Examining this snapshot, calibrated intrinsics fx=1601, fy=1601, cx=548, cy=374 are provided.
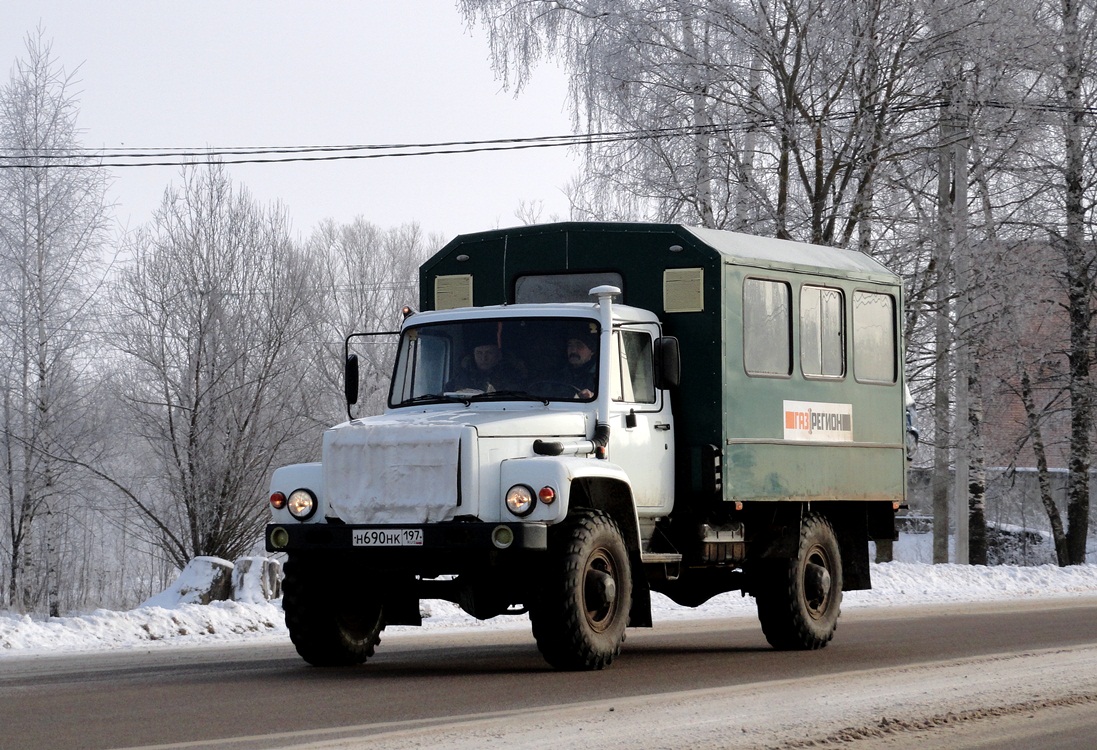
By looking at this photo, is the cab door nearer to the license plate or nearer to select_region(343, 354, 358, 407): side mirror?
the license plate

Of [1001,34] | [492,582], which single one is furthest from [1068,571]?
[492,582]

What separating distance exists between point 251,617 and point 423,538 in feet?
19.7

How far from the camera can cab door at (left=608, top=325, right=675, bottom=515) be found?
1231 cm

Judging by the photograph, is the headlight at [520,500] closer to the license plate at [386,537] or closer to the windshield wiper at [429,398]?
the license plate at [386,537]

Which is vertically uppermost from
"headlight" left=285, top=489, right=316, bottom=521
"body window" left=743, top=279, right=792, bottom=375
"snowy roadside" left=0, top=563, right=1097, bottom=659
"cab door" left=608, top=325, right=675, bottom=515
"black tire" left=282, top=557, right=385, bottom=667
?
"body window" left=743, top=279, right=792, bottom=375

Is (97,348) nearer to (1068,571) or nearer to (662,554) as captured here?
(1068,571)

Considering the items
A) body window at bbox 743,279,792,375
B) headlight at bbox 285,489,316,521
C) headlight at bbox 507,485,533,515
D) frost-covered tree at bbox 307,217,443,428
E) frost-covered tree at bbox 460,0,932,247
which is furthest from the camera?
frost-covered tree at bbox 307,217,443,428

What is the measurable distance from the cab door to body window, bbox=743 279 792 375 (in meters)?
0.89

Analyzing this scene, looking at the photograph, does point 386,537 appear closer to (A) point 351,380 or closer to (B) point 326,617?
(B) point 326,617

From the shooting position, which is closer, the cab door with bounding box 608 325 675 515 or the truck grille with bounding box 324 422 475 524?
the truck grille with bounding box 324 422 475 524

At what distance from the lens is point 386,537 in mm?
11250

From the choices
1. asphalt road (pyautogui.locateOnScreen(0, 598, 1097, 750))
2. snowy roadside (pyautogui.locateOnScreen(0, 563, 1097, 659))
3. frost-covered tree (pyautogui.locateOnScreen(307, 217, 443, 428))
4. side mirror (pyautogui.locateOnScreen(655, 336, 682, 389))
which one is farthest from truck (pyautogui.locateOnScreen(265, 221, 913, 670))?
frost-covered tree (pyautogui.locateOnScreen(307, 217, 443, 428))

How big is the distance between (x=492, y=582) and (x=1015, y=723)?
384cm

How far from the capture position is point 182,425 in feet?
88.4
